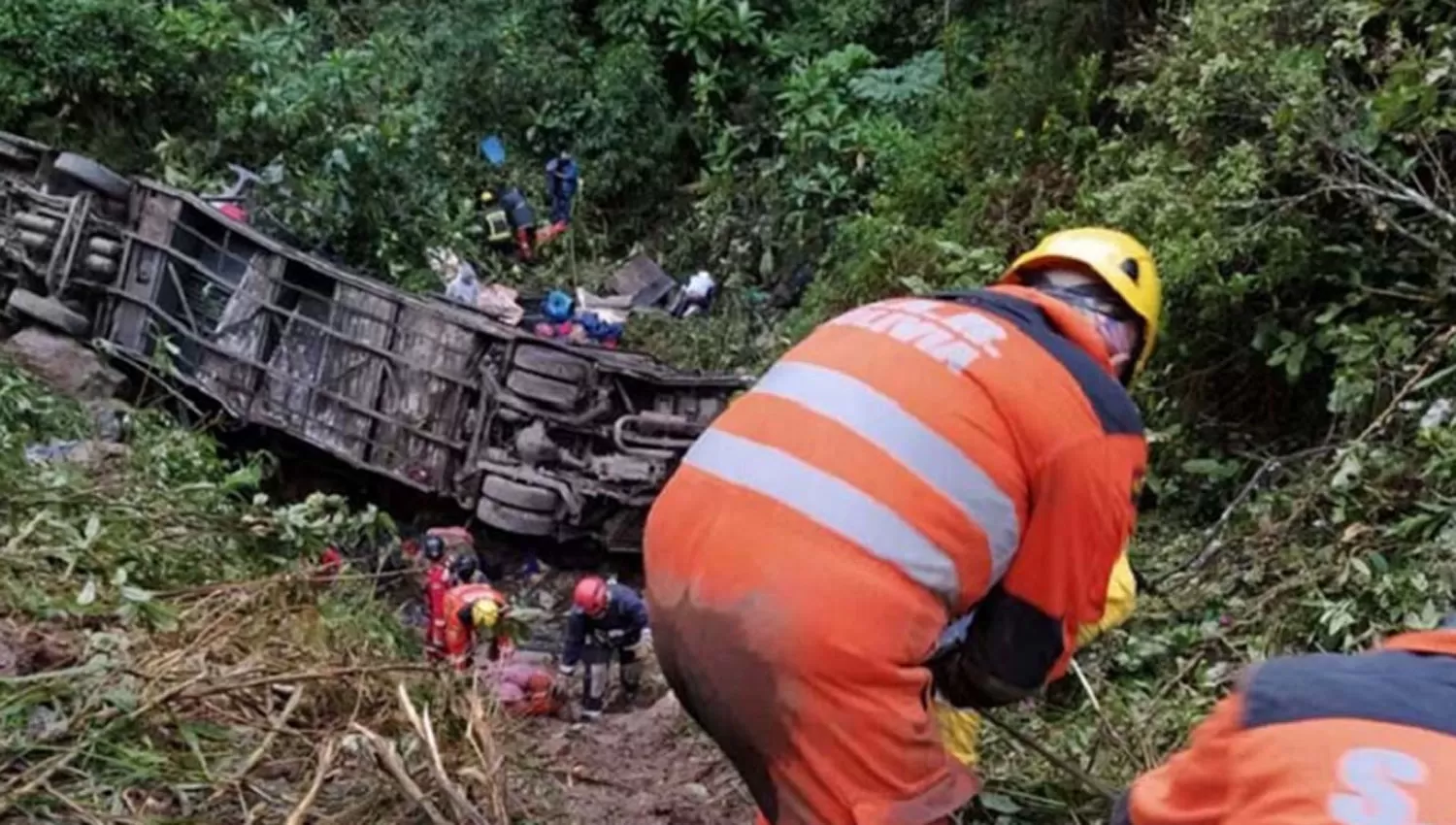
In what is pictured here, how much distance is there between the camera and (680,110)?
38.9 feet

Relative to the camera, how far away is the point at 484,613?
17.9 ft

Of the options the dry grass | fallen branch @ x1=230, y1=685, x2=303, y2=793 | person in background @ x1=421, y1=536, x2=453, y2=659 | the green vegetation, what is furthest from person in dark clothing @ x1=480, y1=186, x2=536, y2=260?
fallen branch @ x1=230, y1=685, x2=303, y2=793

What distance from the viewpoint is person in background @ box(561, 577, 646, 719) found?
18.9ft

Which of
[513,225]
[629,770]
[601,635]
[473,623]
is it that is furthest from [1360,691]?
[513,225]

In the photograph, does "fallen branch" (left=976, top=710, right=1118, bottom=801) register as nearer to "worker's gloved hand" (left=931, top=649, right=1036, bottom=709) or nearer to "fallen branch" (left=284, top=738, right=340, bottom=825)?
"worker's gloved hand" (left=931, top=649, right=1036, bottom=709)

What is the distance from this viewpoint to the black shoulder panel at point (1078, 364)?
7.75ft

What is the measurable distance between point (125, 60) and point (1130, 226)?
7615 mm

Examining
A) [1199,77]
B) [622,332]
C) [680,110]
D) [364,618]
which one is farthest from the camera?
[680,110]

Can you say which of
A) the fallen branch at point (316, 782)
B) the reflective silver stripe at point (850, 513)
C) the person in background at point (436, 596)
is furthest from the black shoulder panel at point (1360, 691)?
the person in background at point (436, 596)

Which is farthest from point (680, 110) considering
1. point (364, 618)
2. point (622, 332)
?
point (364, 618)

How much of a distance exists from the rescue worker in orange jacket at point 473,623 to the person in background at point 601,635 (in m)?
0.26

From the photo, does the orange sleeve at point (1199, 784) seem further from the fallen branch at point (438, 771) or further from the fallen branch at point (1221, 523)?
the fallen branch at point (1221, 523)

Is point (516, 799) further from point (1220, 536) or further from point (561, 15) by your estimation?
point (561, 15)

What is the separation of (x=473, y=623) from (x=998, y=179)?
11.9ft
